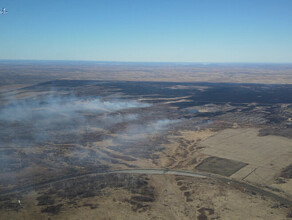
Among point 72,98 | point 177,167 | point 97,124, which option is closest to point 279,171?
point 177,167

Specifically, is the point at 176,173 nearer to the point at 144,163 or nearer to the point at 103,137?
Answer: the point at 144,163

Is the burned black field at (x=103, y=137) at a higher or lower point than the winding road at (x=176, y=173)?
higher

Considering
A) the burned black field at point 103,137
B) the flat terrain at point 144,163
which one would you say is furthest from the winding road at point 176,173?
the burned black field at point 103,137

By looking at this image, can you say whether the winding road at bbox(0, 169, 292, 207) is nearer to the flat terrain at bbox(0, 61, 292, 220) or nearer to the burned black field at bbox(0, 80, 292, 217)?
the flat terrain at bbox(0, 61, 292, 220)

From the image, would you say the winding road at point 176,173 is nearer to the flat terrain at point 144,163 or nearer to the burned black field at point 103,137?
the flat terrain at point 144,163

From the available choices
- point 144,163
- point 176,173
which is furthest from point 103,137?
point 176,173

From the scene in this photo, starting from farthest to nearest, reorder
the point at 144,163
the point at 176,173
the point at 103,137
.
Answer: the point at 103,137
the point at 144,163
the point at 176,173
